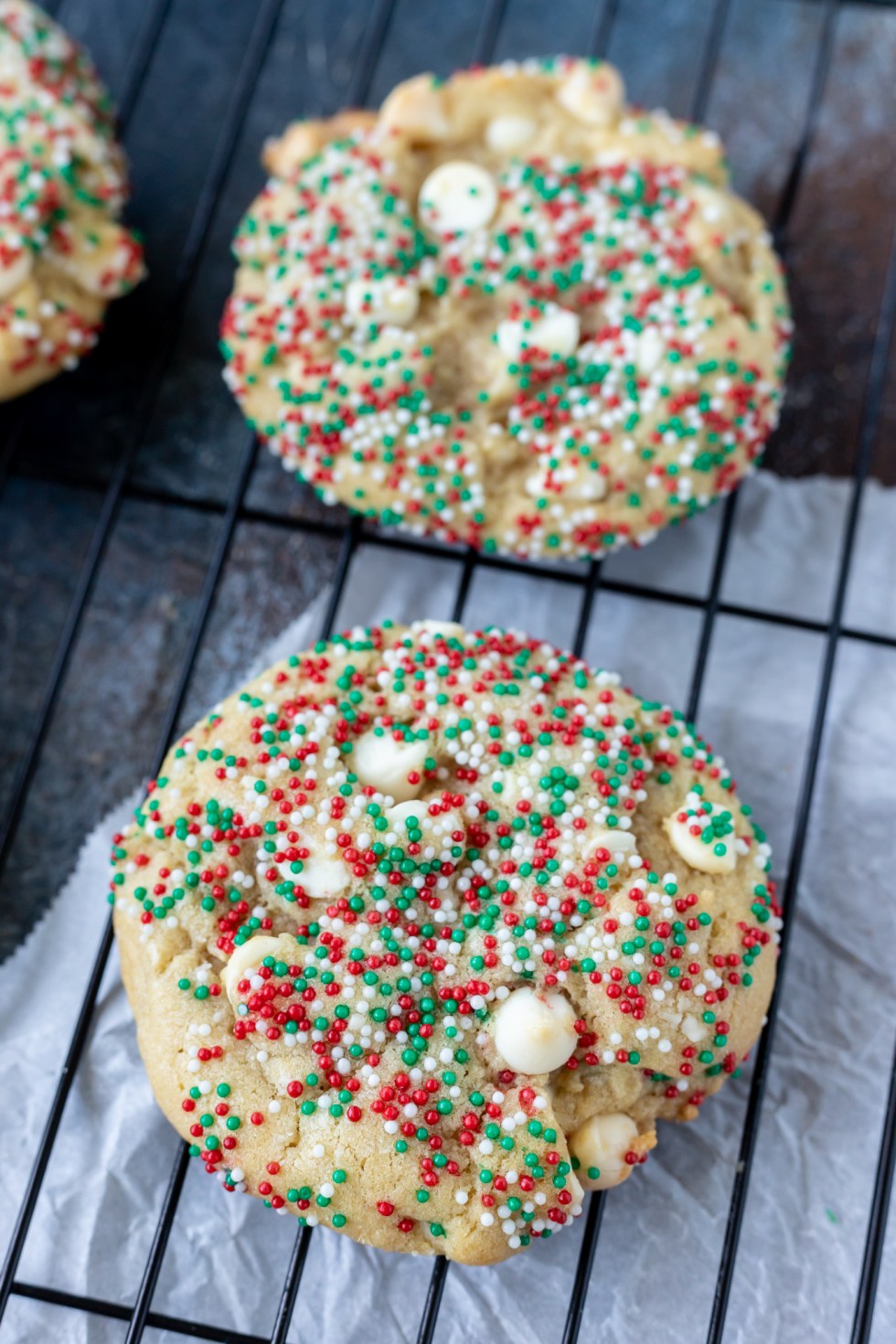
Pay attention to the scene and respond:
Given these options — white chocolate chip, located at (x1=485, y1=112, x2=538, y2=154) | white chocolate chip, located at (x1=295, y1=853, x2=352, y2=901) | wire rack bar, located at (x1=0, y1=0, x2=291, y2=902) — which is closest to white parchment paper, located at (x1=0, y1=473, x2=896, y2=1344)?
wire rack bar, located at (x1=0, y1=0, x2=291, y2=902)

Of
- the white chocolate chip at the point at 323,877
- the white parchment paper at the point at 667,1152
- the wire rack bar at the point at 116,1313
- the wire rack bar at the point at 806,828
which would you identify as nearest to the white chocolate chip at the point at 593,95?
the wire rack bar at the point at 806,828

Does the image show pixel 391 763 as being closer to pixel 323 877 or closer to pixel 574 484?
pixel 323 877

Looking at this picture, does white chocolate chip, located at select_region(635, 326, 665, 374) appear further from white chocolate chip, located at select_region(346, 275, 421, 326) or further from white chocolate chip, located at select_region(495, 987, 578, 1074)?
white chocolate chip, located at select_region(495, 987, 578, 1074)

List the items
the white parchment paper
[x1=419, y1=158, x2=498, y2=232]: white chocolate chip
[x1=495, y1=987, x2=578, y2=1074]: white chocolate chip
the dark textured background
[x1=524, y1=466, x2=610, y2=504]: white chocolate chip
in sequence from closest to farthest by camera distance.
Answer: [x1=495, y1=987, x2=578, y2=1074]: white chocolate chip < the white parchment paper < [x1=524, y1=466, x2=610, y2=504]: white chocolate chip < [x1=419, y1=158, x2=498, y2=232]: white chocolate chip < the dark textured background

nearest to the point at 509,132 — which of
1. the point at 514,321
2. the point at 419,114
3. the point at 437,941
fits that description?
the point at 419,114

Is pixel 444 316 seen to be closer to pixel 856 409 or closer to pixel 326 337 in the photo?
pixel 326 337

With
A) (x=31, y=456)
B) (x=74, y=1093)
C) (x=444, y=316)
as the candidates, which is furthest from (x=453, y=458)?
(x=74, y=1093)

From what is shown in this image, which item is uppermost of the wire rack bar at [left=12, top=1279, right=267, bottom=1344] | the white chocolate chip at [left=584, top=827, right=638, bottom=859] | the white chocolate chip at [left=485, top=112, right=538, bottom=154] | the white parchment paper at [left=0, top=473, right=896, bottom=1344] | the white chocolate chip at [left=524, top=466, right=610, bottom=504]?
the white chocolate chip at [left=485, top=112, right=538, bottom=154]
